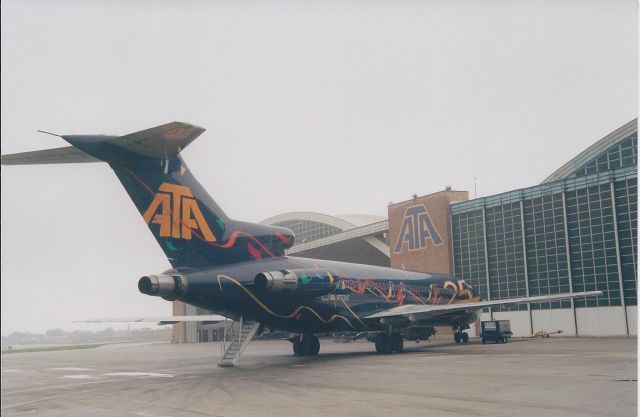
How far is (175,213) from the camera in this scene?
20.0 m

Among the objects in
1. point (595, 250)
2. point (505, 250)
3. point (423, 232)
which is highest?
point (423, 232)

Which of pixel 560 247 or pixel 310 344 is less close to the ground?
pixel 560 247

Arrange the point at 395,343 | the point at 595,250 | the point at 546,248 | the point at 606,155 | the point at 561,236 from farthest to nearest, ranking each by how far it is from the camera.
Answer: the point at 546,248 < the point at 606,155 < the point at 561,236 < the point at 595,250 < the point at 395,343

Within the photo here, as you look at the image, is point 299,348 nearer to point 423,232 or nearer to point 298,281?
point 298,281

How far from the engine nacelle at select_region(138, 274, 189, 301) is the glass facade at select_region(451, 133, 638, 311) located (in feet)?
88.3

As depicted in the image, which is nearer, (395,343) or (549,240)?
(395,343)

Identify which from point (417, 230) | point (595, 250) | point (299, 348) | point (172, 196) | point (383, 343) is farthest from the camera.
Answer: point (417, 230)

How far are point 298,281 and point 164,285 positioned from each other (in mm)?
5649

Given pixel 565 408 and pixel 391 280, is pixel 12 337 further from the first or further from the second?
pixel 391 280

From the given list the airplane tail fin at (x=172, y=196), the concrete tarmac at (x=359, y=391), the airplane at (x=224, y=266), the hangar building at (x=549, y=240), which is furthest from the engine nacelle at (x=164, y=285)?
the hangar building at (x=549, y=240)

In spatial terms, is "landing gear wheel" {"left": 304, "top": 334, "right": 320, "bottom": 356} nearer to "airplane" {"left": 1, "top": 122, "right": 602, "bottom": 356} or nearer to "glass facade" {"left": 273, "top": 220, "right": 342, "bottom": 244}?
"airplane" {"left": 1, "top": 122, "right": 602, "bottom": 356}

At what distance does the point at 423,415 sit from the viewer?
1038 cm

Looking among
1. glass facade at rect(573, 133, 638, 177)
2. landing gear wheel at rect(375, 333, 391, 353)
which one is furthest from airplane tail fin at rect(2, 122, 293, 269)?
glass facade at rect(573, 133, 638, 177)

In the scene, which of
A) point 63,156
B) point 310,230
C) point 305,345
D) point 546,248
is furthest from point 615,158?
point 63,156
